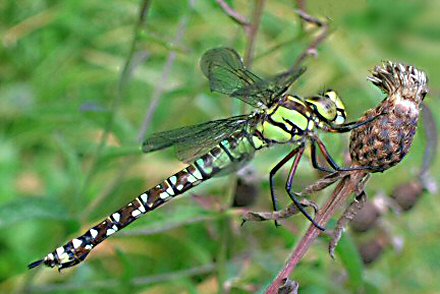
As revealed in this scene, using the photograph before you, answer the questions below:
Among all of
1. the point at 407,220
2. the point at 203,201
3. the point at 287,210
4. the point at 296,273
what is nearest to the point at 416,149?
the point at 407,220

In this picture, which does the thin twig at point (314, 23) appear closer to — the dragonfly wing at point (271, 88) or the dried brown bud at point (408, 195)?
the dragonfly wing at point (271, 88)

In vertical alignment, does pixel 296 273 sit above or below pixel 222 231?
below

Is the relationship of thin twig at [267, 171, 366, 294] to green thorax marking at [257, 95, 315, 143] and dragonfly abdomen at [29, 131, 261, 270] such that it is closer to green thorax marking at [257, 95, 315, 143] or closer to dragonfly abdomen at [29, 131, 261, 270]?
green thorax marking at [257, 95, 315, 143]

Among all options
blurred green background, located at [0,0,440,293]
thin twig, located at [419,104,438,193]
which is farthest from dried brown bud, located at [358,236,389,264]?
thin twig, located at [419,104,438,193]

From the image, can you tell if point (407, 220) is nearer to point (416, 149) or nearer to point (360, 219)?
point (416, 149)

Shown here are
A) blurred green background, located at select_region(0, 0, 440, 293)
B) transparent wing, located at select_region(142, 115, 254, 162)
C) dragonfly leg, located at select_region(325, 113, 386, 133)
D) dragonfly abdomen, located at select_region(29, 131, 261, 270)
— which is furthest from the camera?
blurred green background, located at select_region(0, 0, 440, 293)

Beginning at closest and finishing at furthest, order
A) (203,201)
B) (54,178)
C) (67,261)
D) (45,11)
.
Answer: (67,261), (203,201), (54,178), (45,11)

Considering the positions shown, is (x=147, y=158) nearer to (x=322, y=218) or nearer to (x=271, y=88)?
(x=271, y=88)
